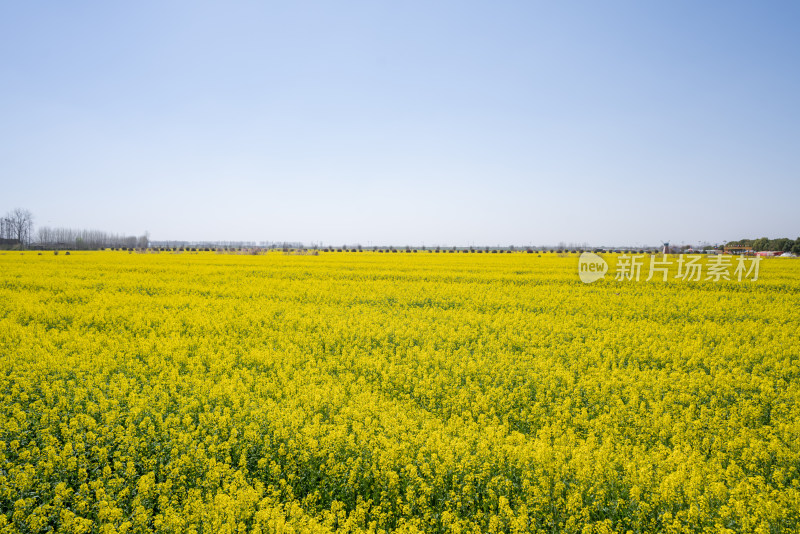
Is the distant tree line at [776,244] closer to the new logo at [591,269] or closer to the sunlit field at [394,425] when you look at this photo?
the new logo at [591,269]

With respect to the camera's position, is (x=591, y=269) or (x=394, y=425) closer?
(x=394, y=425)

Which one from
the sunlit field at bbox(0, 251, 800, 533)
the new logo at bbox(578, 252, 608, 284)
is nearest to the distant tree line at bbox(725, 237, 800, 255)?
the new logo at bbox(578, 252, 608, 284)

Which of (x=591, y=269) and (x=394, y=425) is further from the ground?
(x=591, y=269)

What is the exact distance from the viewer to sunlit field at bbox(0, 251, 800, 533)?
4180 mm

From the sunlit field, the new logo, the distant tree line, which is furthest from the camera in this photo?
the distant tree line

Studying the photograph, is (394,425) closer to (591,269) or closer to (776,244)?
(591,269)

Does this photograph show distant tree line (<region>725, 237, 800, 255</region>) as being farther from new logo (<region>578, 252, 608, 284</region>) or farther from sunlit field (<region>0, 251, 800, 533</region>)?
sunlit field (<region>0, 251, 800, 533</region>)

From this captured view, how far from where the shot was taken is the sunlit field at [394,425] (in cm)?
418

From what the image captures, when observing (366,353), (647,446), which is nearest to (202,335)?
(366,353)

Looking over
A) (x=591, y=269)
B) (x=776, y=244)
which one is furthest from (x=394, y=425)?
(x=776, y=244)

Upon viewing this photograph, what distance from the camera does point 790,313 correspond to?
566 inches

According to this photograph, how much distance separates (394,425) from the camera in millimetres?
5680

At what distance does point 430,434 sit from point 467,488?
4.05ft

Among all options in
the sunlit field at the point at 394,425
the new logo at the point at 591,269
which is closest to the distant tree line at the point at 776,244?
the new logo at the point at 591,269
